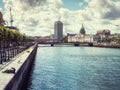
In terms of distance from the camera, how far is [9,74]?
2705 cm

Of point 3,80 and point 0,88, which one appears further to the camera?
point 3,80

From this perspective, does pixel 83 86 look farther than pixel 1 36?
No

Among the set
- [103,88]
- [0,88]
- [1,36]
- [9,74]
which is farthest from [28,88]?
[1,36]

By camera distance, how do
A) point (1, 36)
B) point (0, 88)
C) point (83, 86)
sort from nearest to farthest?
point (0, 88), point (83, 86), point (1, 36)

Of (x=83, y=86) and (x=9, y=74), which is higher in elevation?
(x=9, y=74)

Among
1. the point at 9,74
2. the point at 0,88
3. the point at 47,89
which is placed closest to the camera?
the point at 0,88

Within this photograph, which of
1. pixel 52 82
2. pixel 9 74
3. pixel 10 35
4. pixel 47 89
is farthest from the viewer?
pixel 10 35

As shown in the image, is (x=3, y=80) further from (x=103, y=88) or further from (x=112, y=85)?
(x=112, y=85)

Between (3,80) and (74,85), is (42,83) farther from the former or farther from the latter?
(3,80)

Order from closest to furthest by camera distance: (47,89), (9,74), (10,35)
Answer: (9,74)
(47,89)
(10,35)

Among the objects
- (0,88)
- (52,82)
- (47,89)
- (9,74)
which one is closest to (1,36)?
(52,82)

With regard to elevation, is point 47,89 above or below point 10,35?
below

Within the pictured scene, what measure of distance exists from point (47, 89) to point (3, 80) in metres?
16.2

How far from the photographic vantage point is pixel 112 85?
43.3m
